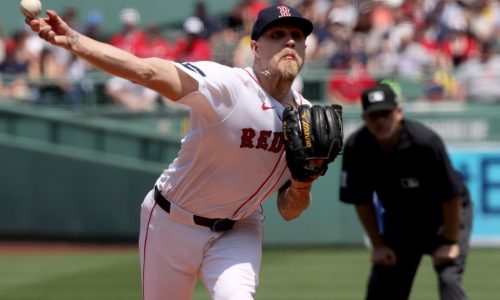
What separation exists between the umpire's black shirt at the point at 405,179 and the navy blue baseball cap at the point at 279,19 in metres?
1.72

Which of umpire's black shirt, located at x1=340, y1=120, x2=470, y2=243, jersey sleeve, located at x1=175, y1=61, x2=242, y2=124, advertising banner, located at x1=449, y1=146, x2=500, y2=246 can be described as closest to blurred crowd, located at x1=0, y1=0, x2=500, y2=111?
advertising banner, located at x1=449, y1=146, x2=500, y2=246

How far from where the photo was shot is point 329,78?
1409 centimetres

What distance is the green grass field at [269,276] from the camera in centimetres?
1014

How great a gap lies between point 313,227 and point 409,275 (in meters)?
6.49

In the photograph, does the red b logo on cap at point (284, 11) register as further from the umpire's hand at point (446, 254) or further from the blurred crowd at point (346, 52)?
the blurred crowd at point (346, 52)

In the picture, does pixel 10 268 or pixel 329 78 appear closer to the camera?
pixel 10 268

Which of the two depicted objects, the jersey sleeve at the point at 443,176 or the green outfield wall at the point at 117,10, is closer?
the jersey sleeve at the point at 443,176

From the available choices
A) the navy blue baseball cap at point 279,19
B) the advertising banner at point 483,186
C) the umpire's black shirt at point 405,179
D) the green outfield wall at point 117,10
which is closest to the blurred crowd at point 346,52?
the advertising banner at point 483,186

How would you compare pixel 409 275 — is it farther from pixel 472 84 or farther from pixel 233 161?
pixel 472 84

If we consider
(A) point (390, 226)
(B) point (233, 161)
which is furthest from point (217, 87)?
(A) point (390, 226)

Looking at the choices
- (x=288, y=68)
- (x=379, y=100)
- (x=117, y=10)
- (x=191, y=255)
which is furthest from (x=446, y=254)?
(x=117, y=10)

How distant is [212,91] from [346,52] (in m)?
9.76

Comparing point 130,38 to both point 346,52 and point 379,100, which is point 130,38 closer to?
point 346,52

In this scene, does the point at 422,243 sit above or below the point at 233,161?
below
